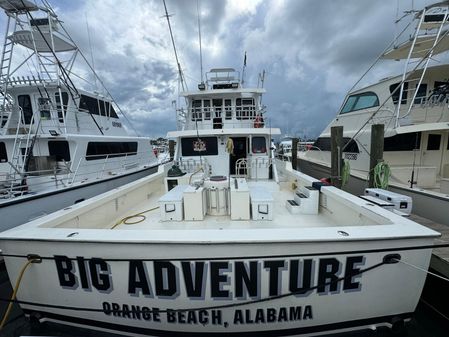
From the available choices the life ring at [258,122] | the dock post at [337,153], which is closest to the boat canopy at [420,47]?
the dock post at [337,153]

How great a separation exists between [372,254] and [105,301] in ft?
8.61

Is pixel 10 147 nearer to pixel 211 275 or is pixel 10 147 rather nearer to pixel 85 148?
pixel 85 148

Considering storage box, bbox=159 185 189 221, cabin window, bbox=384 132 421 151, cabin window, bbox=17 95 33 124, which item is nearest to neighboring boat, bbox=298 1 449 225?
cabin window, bbox=384 132 421 151

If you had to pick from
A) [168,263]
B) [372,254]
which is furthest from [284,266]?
[168,263]

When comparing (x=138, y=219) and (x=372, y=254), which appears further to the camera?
(x=138, y=219)

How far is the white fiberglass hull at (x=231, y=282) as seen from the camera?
212 cm

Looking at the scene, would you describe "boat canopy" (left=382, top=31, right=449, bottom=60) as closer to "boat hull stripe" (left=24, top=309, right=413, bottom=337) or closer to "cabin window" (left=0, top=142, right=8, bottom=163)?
"boat hull stripe" (left=24, top=309, right=413, bottom=337)

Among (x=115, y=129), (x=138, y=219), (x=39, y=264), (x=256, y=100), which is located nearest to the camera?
(x=39, y=264)

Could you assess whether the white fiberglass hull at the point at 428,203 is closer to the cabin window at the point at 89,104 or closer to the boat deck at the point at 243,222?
the boat deck at the point at 243,222

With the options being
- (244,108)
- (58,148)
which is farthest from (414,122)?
(58,148)

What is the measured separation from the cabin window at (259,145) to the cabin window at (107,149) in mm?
5527

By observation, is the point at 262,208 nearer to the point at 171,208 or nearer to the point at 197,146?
the point at 171,208

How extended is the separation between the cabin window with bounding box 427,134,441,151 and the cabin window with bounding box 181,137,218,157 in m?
6.87

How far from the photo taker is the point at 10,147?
24.6 feet
